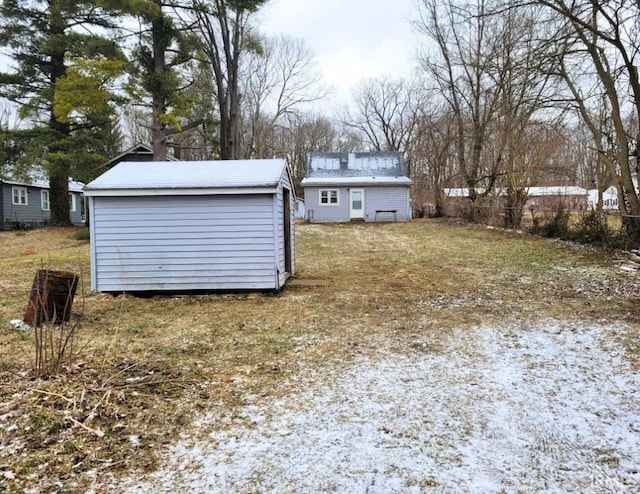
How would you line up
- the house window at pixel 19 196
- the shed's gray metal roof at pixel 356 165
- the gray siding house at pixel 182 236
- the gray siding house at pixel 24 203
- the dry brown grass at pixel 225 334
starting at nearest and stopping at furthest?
the dry brown grass at pixel 225 334
the gray siding house at pixel 182 236
the gray siding house at pixel 24 203
the house window at pixel 19 196
the shed's gray metal roof at pixel 356 165

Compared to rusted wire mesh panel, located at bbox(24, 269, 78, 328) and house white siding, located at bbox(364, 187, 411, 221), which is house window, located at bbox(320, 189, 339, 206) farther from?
rusted wire mesh panel, located at bbox(24, 269, 78, 328)

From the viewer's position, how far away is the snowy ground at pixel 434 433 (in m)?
2.38

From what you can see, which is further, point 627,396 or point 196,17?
point 196,17

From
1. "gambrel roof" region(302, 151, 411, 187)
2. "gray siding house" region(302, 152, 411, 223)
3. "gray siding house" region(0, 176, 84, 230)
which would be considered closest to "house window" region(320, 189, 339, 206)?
"gray siding house" region(302, 152, 411, 223)

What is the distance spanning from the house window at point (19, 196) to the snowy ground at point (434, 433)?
84.3ft

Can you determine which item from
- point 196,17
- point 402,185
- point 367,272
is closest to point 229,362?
point 367,272

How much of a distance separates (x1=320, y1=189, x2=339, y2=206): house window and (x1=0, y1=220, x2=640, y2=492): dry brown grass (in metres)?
13.4

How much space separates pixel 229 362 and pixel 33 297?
2.85 m

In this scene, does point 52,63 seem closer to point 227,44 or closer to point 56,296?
point 227,44

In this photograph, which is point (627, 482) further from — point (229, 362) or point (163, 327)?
point (163, 327)

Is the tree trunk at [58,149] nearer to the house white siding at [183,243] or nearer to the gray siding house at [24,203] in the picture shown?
the gray siding house at [24,203]

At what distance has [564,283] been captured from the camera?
7398 mm

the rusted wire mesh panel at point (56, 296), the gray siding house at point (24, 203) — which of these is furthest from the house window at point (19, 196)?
the rusted wire mesh panel at point (56, 296)

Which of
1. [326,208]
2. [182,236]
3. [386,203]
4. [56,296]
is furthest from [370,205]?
[56,296]
